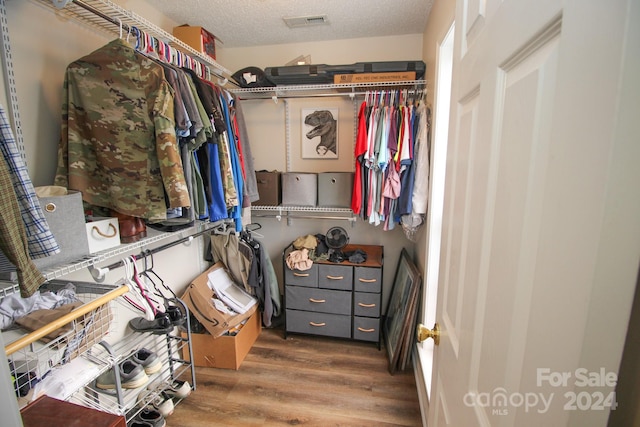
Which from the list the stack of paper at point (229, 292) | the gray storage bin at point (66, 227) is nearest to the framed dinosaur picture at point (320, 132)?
the stack of paper at point (229, 292)

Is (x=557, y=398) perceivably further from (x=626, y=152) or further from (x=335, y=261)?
(x=335, y=261)

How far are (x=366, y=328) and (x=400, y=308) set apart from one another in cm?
36

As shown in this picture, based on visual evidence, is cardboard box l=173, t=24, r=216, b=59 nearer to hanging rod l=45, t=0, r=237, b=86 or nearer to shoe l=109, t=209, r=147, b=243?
hanging rod l=45, t=0, r=237, b=86

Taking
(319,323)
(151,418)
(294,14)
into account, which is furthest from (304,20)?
(151,418)

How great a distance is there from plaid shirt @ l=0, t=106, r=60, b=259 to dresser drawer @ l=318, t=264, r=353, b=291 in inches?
69.2

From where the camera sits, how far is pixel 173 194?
1265mm

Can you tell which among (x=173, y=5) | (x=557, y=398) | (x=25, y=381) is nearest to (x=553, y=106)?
(x=557, y=398)

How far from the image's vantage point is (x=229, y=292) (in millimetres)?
2342

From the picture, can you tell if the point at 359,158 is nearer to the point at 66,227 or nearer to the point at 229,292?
the point at 229,292

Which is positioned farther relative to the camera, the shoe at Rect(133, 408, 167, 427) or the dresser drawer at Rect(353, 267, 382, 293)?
the dresser drawer at Rect(353, 267, 382, 293)

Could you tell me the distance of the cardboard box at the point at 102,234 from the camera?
3.87 feet

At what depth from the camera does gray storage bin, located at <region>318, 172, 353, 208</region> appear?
2340 mm

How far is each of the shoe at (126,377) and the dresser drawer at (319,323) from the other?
45.5 inches

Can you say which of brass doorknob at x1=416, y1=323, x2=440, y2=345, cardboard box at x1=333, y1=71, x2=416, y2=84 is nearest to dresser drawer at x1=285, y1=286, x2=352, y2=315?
brass doorknob at x1=416, y1=323, x2=440, y2=345
